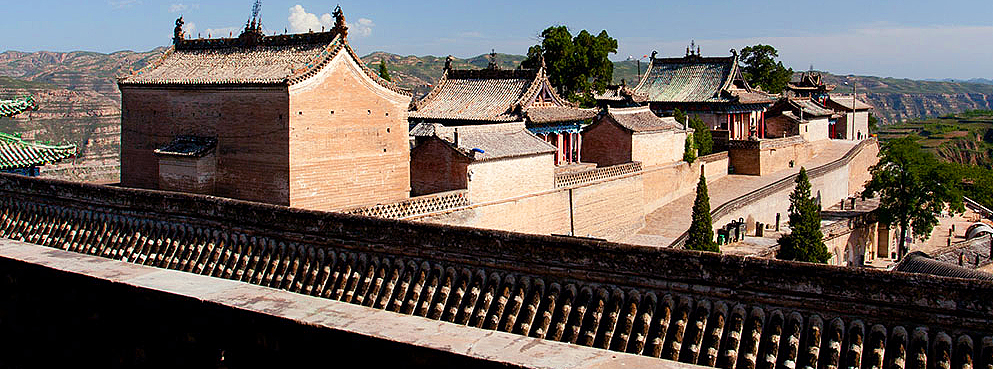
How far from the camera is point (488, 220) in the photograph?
930 inches

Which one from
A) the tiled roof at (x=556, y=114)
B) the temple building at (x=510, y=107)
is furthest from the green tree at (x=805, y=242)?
the tiled roof at (x=556, y=114)

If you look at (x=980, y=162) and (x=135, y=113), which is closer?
(x=135, y=113)

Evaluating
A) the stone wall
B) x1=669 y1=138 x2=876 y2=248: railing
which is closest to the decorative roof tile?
the stone wall

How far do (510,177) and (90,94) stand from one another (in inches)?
2528

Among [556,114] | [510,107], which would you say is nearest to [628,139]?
[556,114]

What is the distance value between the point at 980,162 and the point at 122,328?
93.1 metres

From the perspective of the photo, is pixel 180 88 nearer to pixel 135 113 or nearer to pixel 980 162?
pixel 135 113

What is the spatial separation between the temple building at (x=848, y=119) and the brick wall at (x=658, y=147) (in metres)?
23.6

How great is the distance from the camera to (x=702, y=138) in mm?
37969

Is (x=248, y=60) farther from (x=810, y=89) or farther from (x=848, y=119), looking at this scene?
(x=848, y=119)

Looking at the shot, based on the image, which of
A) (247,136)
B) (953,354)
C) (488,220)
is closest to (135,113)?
(247,136)

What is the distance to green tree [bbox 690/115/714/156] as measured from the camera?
37.7m

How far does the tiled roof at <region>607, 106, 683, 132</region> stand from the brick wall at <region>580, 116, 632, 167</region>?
339 mm

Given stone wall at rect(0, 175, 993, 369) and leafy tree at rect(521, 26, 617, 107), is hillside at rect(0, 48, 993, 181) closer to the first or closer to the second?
Answer: leafy tree at rect(521, 26, 617, 107)
